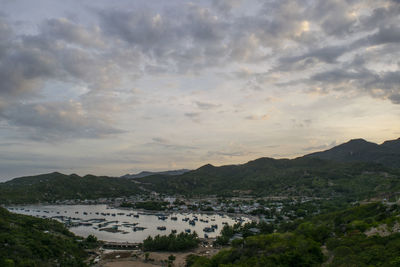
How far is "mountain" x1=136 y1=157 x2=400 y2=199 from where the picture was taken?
9675cm

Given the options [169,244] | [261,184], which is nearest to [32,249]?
[169,244]

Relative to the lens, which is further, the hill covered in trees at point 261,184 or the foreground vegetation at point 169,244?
the hill covered in trees at point 261,184

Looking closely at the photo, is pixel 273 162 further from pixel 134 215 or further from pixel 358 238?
pixel 358 238

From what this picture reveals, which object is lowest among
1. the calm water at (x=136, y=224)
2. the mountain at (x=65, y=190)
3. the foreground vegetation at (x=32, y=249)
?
the calm water at (x=136, y=224)

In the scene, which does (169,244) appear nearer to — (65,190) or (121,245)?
(121,245)

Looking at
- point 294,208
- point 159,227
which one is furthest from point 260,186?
point 159,227

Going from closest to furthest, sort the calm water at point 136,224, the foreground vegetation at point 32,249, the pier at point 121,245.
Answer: the foreground vegetation at point 32,249
the pier at point 121,245
the calm water at point 136,224

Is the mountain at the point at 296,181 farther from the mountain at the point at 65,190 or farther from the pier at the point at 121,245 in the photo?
the pier at the point at 121,245

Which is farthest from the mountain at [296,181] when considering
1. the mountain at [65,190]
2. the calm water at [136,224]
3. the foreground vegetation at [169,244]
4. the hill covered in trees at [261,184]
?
the foreground vegetation at [169,244]

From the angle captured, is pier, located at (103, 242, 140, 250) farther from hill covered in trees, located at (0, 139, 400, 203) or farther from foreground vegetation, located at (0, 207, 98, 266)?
hill covered in trees, located at (0, 139, 400, 203)

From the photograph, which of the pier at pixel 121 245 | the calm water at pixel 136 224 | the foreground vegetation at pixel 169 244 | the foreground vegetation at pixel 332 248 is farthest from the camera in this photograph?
the calm water at pixel 136 224

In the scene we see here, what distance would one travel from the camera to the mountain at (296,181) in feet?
317

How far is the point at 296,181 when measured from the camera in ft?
404

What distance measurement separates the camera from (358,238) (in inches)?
947
